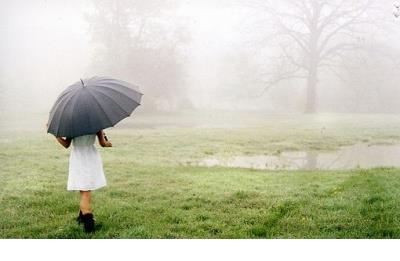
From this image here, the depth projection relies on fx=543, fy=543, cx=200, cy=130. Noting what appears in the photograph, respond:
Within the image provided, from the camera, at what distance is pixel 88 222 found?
15.5 feet

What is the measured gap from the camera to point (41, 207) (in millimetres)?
5121

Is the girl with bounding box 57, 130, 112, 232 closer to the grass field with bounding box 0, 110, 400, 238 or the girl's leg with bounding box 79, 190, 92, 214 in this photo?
the girl's leg with bounding box 79, 190, 92, 214

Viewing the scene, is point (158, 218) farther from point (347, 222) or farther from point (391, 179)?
point (391, 179)

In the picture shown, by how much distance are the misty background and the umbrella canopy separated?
1341 millimetres

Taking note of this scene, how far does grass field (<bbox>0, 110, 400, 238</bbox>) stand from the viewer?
4.88 m

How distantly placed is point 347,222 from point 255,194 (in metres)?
0.90

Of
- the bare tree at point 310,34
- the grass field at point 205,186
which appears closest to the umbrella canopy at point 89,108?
the grass field at point 205,186

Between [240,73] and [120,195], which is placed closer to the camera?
[120,195]

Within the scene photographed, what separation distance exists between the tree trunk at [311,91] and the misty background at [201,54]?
0.04ft

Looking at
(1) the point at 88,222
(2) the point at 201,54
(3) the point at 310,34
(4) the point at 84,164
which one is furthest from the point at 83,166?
(3) the point at 310,34

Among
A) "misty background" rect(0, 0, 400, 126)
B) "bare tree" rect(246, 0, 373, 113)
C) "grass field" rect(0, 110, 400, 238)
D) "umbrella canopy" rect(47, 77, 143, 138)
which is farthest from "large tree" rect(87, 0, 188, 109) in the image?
"umbrella canopy" rect(47, 77, 143, 138)

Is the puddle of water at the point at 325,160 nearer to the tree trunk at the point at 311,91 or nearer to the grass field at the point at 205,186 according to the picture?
the grass field at the point at 205,186

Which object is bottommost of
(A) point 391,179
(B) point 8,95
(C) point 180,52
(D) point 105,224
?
(D) point 105,224

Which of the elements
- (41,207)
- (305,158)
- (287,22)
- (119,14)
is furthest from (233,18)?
(41,207)
